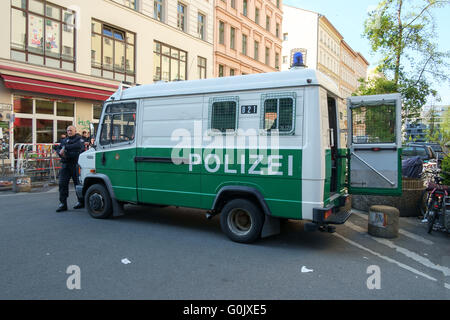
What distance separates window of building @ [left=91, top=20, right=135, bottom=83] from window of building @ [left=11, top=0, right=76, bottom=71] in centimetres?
139

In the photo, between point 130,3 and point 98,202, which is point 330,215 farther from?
point 130,3

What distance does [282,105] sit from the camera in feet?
18.0

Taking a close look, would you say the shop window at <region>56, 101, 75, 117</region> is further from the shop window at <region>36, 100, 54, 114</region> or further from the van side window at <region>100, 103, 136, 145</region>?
the van side window at <region>100, 103, 136, 145</region>

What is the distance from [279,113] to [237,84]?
895 mm

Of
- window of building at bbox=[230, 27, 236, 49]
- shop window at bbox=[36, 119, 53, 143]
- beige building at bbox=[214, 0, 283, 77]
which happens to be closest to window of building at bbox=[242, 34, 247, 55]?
beige building at bbox=[214, 0, 283, 77]

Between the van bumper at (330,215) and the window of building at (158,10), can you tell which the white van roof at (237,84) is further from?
the window of building at (158,10)

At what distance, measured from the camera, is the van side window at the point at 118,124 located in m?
7.02

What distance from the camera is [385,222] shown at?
6363mm

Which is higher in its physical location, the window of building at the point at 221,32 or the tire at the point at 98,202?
the window of building at the point at 221,32

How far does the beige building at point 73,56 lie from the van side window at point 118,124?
841 cm

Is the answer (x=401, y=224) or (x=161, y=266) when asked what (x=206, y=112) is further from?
(x=401, y=224)

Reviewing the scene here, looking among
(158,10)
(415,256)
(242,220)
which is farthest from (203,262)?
(158,10)

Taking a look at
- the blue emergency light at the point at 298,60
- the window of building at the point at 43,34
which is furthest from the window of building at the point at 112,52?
the blue emergency light at the point at 298,60

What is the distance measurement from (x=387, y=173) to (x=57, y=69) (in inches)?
581
